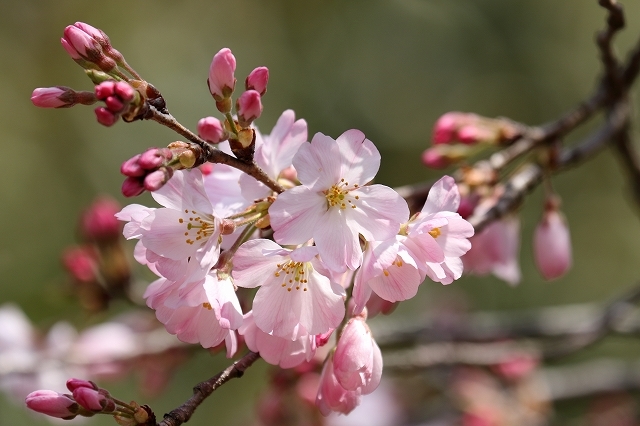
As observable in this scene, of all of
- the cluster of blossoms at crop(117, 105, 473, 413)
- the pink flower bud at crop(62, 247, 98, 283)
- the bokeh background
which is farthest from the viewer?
the bokeh background

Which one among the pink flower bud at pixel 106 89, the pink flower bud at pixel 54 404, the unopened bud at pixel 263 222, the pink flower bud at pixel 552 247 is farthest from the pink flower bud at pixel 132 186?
the pink flower bud at pixel 552 247

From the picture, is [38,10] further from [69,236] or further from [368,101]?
[368,101]

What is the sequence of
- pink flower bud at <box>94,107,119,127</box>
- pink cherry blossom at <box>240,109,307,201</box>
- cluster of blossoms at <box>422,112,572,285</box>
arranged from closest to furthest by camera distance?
pink flower bud at <box>94,107,119,127</box> → pink cherry blossom at <box>240,109,307,201</box> → cluster of blossoms at <box>422,112,572,285</box>

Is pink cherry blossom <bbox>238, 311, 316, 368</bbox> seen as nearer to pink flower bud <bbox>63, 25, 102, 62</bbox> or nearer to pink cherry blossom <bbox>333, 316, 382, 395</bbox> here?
pink cherry blossom <bbox>333, 316, 382, 395</bbox>

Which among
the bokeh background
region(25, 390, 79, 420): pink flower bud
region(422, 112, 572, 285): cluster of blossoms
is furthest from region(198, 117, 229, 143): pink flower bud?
the bokeh background

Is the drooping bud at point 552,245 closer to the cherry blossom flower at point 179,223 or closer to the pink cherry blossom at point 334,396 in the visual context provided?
the pink cherry blossom at point 334,396

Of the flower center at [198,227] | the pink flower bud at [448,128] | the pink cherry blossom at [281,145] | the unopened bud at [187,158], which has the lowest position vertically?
the flower center at [198,227]

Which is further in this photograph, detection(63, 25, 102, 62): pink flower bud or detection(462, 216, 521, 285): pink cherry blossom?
detection(462, 216, 521, 285): pink cherry blossom
